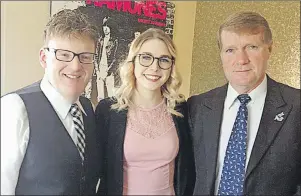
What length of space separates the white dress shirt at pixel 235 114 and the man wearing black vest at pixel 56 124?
24cm

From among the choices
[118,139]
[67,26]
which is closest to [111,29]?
[67,26]

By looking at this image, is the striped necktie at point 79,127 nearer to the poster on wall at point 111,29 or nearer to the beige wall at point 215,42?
the poster on wall at point 111,29

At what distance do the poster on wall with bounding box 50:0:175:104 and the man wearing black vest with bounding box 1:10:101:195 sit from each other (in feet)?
0.07

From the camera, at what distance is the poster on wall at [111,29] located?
2.54 feet

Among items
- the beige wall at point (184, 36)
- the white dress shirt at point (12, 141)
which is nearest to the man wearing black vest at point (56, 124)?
the white dress shirt at point (12, 141)

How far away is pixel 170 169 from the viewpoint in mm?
783

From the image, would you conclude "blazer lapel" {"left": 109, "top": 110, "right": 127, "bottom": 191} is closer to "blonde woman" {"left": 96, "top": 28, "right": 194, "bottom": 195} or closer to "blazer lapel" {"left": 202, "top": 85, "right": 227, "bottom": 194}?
"blonde woman" {"left": 96, "top": 28, "right": 194, "bottom": 195}

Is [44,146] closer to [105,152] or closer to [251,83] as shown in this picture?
[105,152]

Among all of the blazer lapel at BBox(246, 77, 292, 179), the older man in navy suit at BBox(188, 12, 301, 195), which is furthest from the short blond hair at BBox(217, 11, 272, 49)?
the blazer lapel at BBox(246, 77, 292, 179)

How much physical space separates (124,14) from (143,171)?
303 mm

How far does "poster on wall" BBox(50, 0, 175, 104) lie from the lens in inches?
30.5

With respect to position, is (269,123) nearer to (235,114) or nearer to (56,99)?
(235,114)

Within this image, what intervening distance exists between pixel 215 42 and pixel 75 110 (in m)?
0.32

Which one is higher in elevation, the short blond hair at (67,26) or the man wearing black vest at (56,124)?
the short blond hair at (67,26)
